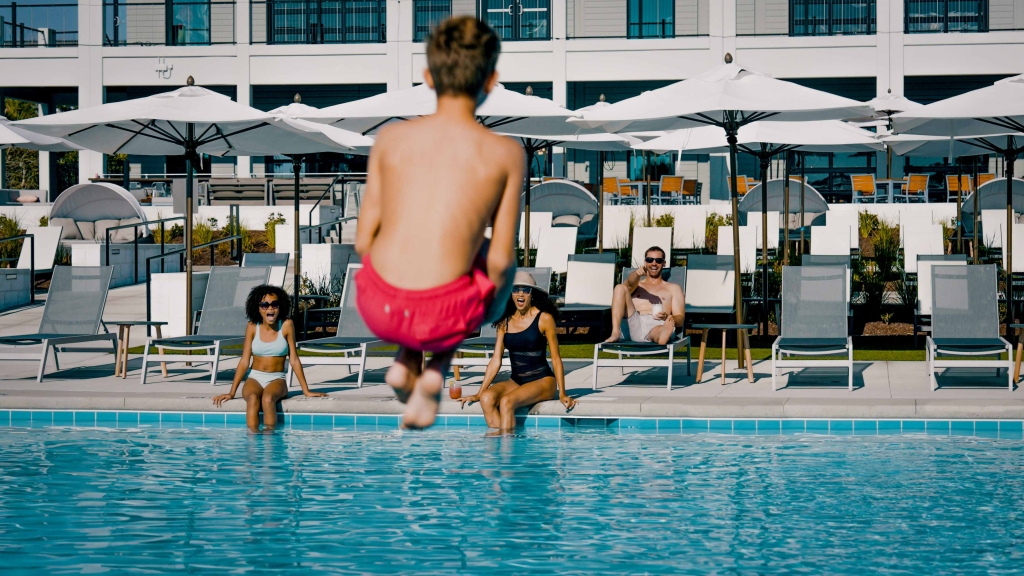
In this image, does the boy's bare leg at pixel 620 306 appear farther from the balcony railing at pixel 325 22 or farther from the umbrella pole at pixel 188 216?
the balcony railing at pixel 325 22

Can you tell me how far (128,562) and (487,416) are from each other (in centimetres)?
380

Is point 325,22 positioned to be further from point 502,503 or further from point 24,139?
point 502,503

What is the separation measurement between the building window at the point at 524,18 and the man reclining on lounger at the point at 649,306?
1877cm

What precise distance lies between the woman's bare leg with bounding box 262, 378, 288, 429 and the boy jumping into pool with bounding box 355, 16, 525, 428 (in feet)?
22.4

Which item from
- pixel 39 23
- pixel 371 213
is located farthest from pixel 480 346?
pixel 39 23

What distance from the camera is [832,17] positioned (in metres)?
28.9

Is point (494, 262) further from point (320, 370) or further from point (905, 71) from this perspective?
point (905, 71)

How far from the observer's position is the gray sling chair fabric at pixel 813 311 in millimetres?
10820

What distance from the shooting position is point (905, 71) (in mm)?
28250

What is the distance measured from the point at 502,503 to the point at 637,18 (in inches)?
1020

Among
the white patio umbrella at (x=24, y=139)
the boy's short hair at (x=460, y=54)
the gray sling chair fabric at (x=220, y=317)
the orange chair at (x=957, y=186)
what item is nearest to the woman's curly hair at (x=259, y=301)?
the gray sling chair fabric at (x=220, y=317)

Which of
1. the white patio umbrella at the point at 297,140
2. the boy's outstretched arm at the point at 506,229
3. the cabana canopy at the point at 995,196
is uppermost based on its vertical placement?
the white patio umbrella at the point at 297,140

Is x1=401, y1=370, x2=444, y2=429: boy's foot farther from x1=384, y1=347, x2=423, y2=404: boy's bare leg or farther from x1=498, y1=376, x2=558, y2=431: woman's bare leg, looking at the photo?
x1=498, y1=376, x2=558, y2=431: woman's bare leg

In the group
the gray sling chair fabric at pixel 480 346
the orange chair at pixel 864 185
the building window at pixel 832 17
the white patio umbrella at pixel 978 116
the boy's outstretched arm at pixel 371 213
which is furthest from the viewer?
the building window at pixel 832 17
